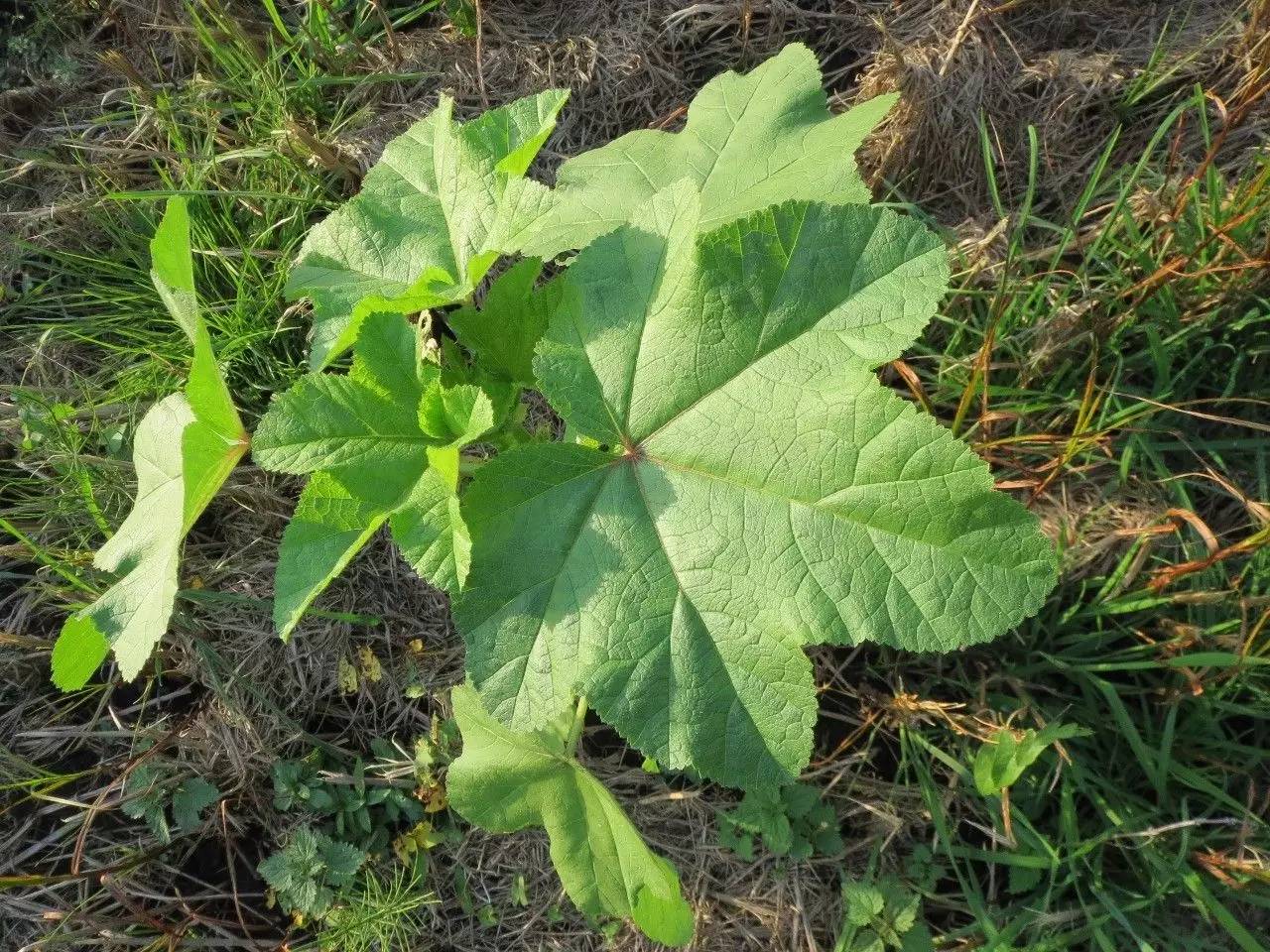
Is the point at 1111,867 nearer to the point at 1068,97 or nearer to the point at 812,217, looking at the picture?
the point at 812,217

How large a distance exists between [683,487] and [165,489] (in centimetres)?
117

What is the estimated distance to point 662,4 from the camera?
2857 millimetres

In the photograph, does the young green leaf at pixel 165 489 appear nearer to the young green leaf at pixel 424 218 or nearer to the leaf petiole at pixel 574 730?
A: the young green leaf at pixel 424 218

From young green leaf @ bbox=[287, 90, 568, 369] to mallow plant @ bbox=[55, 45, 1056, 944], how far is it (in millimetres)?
37

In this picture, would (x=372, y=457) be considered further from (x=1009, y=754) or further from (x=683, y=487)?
(x=1009, y=754)

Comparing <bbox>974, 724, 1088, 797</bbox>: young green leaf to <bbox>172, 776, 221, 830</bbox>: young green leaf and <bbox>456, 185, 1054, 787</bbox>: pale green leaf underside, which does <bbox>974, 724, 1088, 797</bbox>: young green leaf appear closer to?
<bbox>456, 185, 1054, 787</bbox>: pale green leaf underside

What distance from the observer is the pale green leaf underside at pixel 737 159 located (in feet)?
6.64

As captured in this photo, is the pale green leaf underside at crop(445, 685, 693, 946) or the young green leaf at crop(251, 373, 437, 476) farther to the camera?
the pale green leaf underside at crop(445, 685, 693, 946)

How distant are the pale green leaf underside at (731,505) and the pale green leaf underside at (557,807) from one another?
41 centimetres

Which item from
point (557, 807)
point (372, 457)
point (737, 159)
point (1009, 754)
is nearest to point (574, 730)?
point (557, 807)

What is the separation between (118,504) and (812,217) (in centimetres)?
223

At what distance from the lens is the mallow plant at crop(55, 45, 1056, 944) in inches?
64.4

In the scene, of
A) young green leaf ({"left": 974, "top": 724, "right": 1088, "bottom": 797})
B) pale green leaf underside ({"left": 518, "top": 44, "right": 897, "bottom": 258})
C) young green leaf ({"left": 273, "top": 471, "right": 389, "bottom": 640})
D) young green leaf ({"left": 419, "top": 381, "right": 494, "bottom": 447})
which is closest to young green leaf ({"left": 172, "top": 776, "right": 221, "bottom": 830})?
young green leaf ({"left": 273, "top": 471, "right": 389, "bottom": 640})

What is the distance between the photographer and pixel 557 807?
81.5 inches
